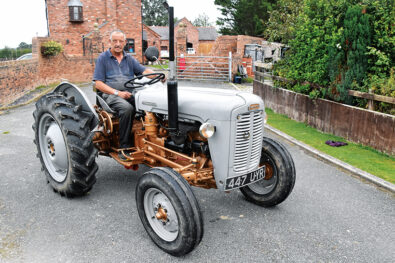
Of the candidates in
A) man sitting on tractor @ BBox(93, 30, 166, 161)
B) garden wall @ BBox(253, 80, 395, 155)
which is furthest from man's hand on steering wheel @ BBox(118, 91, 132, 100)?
garden wall @ BBox(253, 80, 395, 155)

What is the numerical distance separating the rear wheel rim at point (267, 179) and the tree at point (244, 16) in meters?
25.8

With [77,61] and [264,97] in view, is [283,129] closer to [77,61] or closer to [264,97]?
[264,97]

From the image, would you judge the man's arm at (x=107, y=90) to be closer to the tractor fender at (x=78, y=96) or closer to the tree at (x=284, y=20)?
the tractor fender at (x=78, y=96)

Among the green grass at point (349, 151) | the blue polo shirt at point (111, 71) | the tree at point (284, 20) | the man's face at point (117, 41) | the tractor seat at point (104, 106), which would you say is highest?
the tree at point (284, 20)

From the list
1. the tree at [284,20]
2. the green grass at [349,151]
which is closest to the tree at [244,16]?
the tree at [284,20]

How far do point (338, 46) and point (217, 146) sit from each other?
5485 mm

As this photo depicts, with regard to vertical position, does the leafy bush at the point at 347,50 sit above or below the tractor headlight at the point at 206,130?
above

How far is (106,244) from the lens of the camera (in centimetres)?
337

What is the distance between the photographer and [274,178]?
13.4 ft

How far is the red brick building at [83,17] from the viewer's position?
1179 inches

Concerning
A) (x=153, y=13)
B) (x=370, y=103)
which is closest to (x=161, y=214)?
(x=370, y=103)

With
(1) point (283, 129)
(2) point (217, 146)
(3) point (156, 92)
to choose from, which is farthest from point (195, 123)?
(1) point (283, 129)

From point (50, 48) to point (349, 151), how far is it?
54.1 feet

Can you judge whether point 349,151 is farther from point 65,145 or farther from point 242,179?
point 65,145
